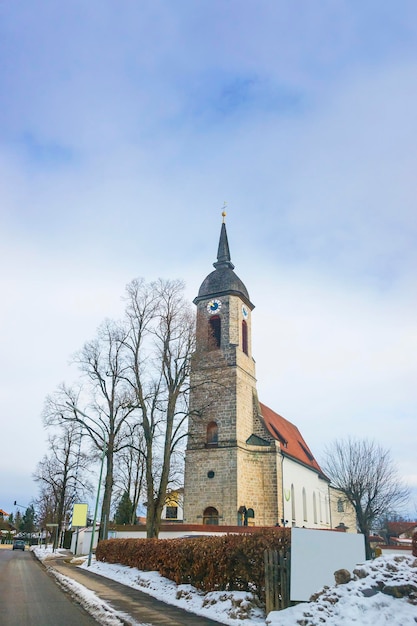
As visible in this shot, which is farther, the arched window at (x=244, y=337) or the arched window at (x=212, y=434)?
the arched window at (x=244, y=337)

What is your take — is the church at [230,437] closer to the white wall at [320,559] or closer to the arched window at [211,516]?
the arched window at [211,516]

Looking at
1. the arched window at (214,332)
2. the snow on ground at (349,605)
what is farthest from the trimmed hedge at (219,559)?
the arched window at (214,332)

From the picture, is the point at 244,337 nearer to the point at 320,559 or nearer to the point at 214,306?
the point at 214,306

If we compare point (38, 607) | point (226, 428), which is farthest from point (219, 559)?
point (226, 428)

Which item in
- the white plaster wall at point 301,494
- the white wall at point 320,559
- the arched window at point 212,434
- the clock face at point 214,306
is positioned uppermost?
the clock face at point 214,306

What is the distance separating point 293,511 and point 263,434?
674 centimetres

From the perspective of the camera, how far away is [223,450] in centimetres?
3008

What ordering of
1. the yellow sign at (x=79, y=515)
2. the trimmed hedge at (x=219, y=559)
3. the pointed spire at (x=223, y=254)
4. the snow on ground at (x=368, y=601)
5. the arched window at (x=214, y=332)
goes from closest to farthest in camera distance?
1. the snow on ground at (x=368, y=601)
2. the trimmed hedge at (x=219, y=559)
3. the yellow sign at (x=79, y=515)
4. the arched window at (x=214, y=332)
5. the pointed spire at (x=223, y=254)

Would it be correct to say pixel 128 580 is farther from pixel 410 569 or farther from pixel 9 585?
pixel 410 569

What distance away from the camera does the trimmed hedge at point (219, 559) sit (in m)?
10.2

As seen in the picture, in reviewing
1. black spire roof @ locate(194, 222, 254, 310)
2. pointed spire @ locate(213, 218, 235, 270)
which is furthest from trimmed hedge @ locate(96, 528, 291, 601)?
pointed spire @ locate(213, 218, 235, 270)

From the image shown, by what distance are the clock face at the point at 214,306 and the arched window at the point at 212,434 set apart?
775cm

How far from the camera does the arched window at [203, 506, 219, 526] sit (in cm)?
2908

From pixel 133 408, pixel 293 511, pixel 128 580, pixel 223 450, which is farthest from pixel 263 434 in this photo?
pixel 128 580
